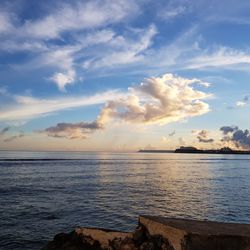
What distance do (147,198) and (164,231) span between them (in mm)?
23165

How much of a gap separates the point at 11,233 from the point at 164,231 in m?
11.4

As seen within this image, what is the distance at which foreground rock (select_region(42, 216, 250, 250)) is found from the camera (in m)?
8.85

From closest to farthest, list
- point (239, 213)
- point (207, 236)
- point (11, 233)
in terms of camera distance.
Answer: point (207, 236) → point (11, 233) → point (239, 213)

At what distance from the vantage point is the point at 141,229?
32.3 feet

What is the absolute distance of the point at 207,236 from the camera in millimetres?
8836

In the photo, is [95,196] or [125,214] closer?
[125,214]

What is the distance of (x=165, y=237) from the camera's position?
9.23 m

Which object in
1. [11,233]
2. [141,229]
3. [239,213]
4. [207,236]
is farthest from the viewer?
[239,213]

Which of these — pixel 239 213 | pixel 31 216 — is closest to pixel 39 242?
pixel 31 216

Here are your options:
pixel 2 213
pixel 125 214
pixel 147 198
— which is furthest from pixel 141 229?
pixel 147 198

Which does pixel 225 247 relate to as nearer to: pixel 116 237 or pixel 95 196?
pixel 116 237

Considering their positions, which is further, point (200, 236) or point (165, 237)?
point (165, 237)

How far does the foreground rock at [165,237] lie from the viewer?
8.85 m

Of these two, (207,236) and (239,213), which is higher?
(207,236)
